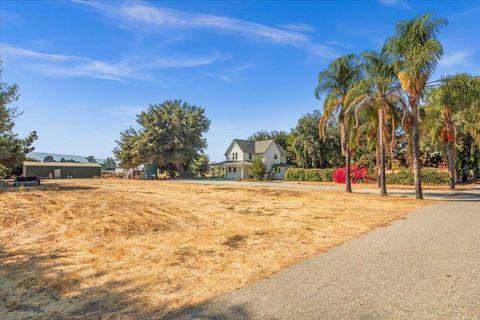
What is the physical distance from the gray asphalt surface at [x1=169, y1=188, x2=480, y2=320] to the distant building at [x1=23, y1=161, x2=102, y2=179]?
51.8 metres

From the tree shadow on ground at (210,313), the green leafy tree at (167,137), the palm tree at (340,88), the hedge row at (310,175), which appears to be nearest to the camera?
the tree shadow on ground at (210,313)

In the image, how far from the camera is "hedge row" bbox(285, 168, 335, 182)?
3525cm

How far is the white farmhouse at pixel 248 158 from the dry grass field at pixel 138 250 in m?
34.1

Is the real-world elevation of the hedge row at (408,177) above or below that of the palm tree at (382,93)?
below

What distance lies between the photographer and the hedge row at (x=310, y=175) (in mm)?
35250

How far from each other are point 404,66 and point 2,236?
18.0 m

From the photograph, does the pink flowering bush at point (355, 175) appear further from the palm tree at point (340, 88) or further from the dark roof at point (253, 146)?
the dark roof at point (253, 146)

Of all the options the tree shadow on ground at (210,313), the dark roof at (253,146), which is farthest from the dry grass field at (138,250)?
the dark roof at (253,146)

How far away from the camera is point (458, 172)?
3219cm

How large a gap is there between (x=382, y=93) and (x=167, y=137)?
31.5 meters

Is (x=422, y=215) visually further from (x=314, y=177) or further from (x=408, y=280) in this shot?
(x=314, y=177)

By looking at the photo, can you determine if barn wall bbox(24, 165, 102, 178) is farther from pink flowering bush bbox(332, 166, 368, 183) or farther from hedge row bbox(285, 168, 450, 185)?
pink flowering bush bbox(332, 166, 368, 183)

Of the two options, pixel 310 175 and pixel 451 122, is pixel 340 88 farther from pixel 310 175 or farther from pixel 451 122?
pixel 310 175

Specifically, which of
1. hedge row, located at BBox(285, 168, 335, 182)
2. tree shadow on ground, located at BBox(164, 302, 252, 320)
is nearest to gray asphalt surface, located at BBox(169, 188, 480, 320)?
tree shadow on ground, located at BBox(164, 302, 252, 320)
